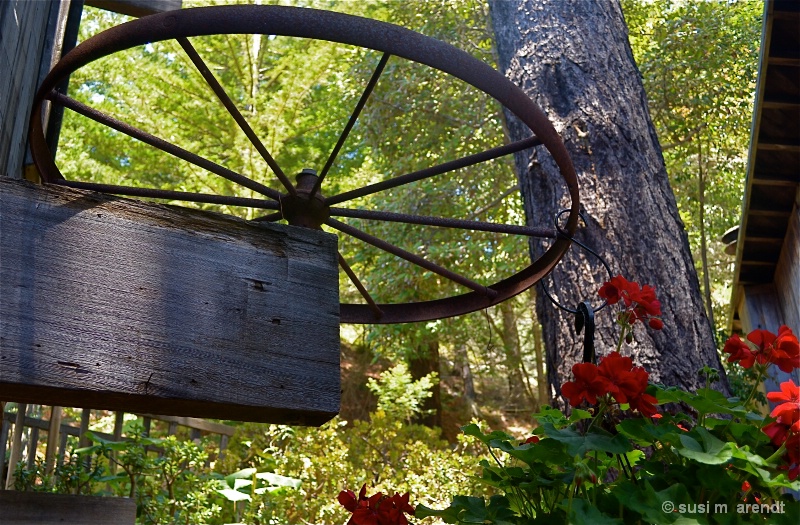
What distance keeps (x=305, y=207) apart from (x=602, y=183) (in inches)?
52.7

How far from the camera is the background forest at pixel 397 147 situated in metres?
5.13

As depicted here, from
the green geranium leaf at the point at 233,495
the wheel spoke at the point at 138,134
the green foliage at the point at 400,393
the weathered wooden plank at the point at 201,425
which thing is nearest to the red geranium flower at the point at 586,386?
the wheel spoke at the point at 138,134

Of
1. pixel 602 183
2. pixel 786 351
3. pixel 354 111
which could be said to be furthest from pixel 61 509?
pixel 602 183

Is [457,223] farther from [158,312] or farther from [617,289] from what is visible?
[158,312]

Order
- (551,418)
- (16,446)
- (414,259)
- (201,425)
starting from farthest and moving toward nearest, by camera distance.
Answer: (201,425), (16,446), (414,259), (551,418)

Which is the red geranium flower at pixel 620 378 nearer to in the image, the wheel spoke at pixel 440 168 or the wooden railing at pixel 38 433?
the wheel spoke at pixel 440 168

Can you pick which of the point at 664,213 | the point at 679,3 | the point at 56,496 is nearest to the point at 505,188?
the point at 679,3

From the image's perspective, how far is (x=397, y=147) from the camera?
7363 mm

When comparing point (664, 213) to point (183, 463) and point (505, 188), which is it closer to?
point (183, 463)

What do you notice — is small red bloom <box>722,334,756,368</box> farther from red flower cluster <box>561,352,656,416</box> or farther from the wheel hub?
the wheel hub

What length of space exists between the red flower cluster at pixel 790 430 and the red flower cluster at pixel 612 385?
16 cm

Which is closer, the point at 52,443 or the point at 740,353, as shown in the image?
the point at 740,353

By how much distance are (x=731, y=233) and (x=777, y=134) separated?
4.06 feet

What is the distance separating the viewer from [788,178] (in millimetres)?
4059
